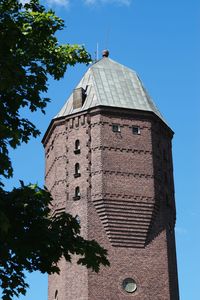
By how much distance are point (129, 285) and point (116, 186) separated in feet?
15.9

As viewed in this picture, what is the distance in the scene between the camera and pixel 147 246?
101 ft

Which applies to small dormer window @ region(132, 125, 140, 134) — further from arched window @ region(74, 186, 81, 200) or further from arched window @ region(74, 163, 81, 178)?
arched window @ region(74, 186, 81, 200)

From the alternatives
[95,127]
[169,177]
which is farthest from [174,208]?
[95,127]

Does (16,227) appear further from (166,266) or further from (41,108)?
(166,266)

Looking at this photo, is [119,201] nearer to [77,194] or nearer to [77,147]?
[77,194]

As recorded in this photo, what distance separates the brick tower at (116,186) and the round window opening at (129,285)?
0.04 ft

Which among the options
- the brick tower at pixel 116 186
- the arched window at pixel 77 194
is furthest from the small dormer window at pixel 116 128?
the arched window at pixel 77 194

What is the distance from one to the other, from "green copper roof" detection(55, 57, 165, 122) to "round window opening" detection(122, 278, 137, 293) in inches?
358

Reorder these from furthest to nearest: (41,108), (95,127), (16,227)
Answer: (95,127) < (41,108) < (16,227)

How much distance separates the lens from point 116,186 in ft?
103

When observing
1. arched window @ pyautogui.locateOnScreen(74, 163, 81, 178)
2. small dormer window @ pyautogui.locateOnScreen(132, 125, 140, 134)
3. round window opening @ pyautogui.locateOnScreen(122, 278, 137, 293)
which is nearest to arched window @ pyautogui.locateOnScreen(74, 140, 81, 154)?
arched window @ pyautogui.locateOnScreen(74, 163, 81, 178)

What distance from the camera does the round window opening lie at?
96.5 ft

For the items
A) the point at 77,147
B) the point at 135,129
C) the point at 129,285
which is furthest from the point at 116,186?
the point at 129,285

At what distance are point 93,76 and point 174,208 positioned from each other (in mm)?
8507
